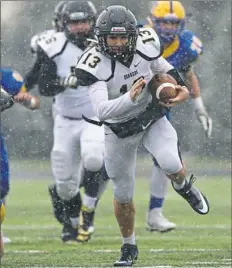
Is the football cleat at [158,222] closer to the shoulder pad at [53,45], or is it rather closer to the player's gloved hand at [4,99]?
the shoulder pad at [53,45]

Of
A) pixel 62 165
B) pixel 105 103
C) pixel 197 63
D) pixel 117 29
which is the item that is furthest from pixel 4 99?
pixel 197 63

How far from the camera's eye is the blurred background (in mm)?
14359

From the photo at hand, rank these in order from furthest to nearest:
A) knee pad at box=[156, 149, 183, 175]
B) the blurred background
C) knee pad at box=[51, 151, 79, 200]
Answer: the blurred background < knee pad at box=[51, 151, 79, 200] < knee pad at box=[156, 149, 183, 175]

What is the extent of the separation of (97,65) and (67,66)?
81.4 inches

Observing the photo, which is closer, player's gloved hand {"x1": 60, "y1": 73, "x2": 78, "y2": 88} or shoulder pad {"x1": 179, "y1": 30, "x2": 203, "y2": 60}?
player's gloved hand {"x1": 60, "y1": 73, "x2": 78, "y2": 88}

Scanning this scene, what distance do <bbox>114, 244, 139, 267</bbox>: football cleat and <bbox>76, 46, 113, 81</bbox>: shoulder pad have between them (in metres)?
1.02

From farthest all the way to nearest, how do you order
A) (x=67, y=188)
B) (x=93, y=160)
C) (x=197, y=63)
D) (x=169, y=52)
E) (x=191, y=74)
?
1. (x=197, y=63)
2. (x=191, y=74)
3. (x=169, y=52)
4. (x=67, y=188)
5. (x=93, y=160)

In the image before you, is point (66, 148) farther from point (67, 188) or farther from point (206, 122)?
point (206, 122)

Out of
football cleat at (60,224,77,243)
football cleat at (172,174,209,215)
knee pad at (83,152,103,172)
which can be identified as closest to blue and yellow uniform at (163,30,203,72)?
knee pad at (83,152,103,172)

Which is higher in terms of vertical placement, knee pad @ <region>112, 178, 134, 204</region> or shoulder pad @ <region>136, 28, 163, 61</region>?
shoulder pad @ <region>136, 28, 163, 61</region>

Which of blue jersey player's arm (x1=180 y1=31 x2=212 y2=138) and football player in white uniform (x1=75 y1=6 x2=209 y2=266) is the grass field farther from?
blue jersey player's arm (x1=180 y1=31 x2=212 y2=138)

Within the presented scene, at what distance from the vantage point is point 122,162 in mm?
6730

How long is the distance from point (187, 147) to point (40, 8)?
3.54m

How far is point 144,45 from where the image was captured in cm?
666
